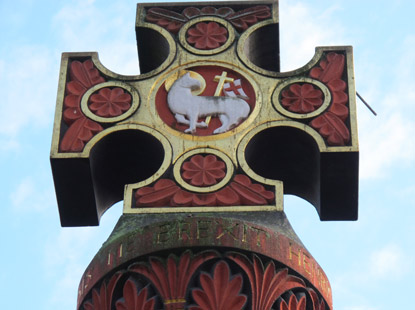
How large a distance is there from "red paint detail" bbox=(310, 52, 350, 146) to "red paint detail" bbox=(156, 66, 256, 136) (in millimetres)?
931

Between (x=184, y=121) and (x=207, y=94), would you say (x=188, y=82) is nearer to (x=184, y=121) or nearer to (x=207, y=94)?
(x=207, y=94)

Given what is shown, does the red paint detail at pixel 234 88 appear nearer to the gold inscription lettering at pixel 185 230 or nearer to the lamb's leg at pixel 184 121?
the lamb's leg at pixel 184 121

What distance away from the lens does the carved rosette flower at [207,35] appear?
60.7 feet

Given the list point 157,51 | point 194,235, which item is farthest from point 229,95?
point 194,235

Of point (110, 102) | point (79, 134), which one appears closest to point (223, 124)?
point (110, 102)

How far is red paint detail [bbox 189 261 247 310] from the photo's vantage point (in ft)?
49.0

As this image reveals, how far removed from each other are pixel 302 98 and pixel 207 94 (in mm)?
1310

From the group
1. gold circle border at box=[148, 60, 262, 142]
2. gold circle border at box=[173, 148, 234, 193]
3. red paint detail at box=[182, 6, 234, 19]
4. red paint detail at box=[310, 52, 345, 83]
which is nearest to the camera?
gold circle border at box=[173, 148, 234, 193]

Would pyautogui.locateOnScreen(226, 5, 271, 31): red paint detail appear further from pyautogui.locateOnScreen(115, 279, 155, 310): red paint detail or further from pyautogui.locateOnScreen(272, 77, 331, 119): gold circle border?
pyautogui.locateOnScreen(115, 279, 155, 310): red paint detail

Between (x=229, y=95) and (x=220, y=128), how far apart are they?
67cm

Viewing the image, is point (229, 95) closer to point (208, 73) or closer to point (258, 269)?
point (208, 73)

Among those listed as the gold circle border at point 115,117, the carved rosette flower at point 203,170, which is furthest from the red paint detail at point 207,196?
the gold circle border at point 115,117

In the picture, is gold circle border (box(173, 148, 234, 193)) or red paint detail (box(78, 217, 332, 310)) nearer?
red paint detail (box(78, 217, 332, 310))

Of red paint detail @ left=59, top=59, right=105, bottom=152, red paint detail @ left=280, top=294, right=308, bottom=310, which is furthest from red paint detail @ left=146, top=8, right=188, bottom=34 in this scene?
red paint detail @ left=280, top=294, right=308, bottom=310
